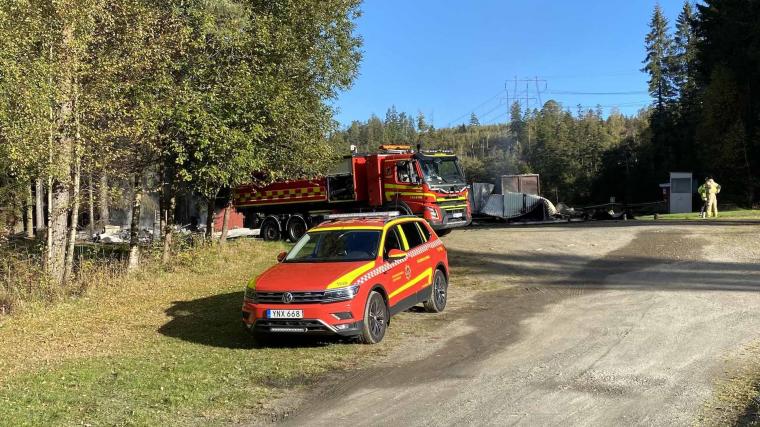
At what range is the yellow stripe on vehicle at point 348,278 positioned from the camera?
764 cm

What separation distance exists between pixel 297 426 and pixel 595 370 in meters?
3.26

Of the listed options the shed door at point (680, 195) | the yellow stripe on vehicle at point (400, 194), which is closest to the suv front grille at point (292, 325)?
the yellow stripe on vehicle at point (400, 194)

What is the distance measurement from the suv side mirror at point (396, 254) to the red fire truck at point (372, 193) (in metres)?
9.98

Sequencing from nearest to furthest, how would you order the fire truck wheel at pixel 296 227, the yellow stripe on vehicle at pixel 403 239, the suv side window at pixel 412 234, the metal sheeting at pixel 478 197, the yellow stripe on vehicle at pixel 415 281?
the yellow stripe on vehicle at pixel 415 281 → the yellow stripe on vehicle at pixel 403 239 → the suv side window at pixel 412 234 → the fire truck wheel at pixel 296 227 → the metal sheeting at pixel 478 197

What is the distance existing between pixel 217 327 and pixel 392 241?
3.19 m

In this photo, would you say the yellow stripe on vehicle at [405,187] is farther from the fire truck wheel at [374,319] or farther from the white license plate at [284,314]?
the white license plate at [284,314]

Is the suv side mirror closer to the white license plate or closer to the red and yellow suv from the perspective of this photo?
the red and yellow suv

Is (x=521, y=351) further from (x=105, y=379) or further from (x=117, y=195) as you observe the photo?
(x=117, y=195)

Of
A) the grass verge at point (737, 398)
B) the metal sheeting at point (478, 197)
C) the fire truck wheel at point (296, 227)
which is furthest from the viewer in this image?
the metal sheeting at point (478, 197)

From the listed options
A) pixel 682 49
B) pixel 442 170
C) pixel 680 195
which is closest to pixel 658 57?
pixel 682 49

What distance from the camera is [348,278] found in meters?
7.77

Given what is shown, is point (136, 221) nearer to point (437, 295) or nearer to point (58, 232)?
point (58, 232)

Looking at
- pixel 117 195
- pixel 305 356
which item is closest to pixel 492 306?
pixel 305 356

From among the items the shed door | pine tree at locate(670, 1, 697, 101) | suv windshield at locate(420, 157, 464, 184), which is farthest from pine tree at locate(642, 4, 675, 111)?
suv windshield at locate(420, 157, 464, 184)
